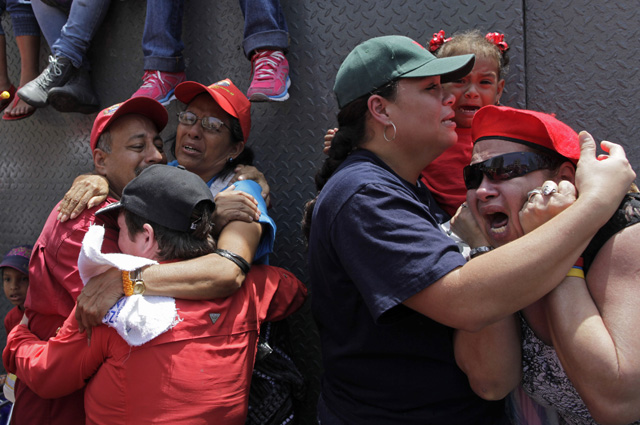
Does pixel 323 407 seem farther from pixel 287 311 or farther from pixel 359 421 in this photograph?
pixel 287 311

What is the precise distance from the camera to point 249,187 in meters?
2.96

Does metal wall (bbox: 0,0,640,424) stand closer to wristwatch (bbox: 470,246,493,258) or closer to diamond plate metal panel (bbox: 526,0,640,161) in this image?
diamond plate metal panel (bbox: 526,0,640,161)

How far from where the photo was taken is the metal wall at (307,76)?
9.14 feet

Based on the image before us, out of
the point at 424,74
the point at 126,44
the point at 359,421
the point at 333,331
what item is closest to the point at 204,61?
the point at 126,44

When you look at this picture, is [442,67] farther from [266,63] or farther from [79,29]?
[79,29]

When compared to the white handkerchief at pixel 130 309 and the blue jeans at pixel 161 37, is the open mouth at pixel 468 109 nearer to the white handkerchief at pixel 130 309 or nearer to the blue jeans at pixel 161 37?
the white handkerchief at pixel 130 309

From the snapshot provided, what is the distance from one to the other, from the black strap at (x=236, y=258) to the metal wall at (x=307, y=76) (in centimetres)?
106

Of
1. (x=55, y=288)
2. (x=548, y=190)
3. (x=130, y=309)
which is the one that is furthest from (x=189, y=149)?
(x=548, y=190)

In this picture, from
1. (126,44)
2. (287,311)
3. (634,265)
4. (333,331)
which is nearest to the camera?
(634,265)

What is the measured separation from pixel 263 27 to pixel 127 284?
1995 millimetres

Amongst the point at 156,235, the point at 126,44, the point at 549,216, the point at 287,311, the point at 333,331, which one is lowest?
the point at 287,311

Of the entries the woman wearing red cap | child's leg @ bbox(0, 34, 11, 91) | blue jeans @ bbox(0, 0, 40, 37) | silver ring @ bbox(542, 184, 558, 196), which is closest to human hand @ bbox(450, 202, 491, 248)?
the woman wearing red cap

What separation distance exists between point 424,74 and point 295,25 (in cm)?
182

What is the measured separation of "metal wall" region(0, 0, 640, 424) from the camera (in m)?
2.79
